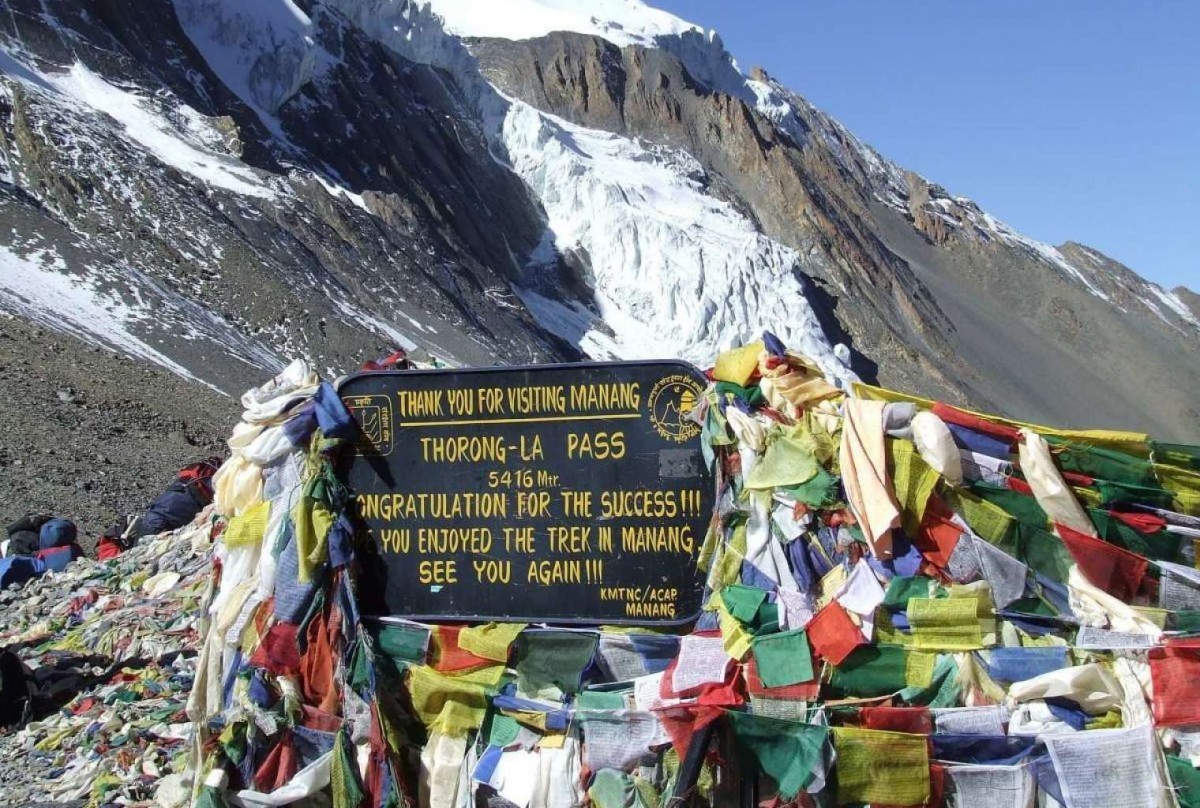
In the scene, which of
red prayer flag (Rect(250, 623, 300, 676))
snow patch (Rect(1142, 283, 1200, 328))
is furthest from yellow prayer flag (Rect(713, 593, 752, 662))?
snow patch (Rect(1142, 283, 1200, 328))

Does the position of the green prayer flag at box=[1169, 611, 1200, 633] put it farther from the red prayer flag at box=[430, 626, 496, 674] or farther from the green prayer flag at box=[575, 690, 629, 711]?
the red prayer flag at box=[430, 626, 496, 674]

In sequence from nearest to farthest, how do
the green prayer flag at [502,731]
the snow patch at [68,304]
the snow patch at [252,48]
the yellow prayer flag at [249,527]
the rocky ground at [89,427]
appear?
the green prayer flag at [502,731] < the yellow prayer flag at [249,527] < the rocky ground at [89,427] < the snow patch at [68,304] < the snow patch at [252,48]

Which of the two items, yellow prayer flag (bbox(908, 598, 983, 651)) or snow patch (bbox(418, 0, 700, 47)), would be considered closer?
yellow prayer flag (bbox(908, 598, 983, 651))

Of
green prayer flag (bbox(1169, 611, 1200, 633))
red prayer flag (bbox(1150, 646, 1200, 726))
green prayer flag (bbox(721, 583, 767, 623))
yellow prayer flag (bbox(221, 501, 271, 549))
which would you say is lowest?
red prayer flag (bbox(1150, 646, 1200, 726))

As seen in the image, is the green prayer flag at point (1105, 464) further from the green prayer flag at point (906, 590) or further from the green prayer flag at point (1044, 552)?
the green prayer flag at point (906, 590)

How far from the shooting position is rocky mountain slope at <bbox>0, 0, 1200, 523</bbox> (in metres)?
34.9

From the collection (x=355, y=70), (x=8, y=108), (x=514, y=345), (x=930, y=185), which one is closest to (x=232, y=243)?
(x=8, y=108)

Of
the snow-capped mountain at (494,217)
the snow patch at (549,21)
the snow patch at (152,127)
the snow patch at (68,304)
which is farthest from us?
the snow patch at (549,21)

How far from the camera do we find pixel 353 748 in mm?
4352

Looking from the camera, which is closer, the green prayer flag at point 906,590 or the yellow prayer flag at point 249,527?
the green prayer flag at point 906,590

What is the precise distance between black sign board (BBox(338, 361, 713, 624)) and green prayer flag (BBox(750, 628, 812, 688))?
35cm

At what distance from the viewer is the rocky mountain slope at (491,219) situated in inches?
1373

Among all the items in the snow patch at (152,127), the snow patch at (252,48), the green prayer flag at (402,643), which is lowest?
the green prayer flag at (402,643)

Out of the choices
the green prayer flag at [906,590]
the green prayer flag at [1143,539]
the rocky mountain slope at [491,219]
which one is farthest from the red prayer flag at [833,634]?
the rocky mountain slope at [491,219]
